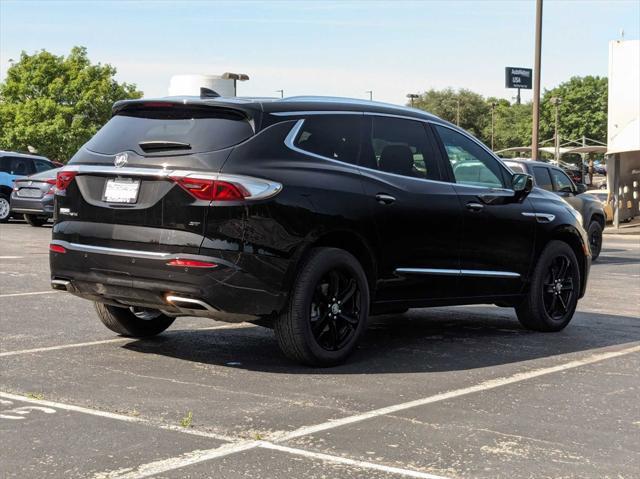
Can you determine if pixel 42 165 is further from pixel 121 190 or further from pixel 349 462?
pixel 349 462

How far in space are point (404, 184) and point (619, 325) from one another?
3258 mm

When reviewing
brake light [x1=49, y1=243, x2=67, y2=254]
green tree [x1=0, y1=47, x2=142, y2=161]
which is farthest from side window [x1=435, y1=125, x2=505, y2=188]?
green tree [x1=0, y1=47, x2=142, y2=161]

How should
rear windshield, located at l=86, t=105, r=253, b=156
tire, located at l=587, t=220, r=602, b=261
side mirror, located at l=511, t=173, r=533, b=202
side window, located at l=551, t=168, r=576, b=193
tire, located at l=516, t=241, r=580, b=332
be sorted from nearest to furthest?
rear windshield, located at l=86, t=105, r=253, b=156 < side mirror, located at l=511, t=173, r=533, b=202 < tire, located at l=516, t=241, r=580, b=332 < side window, located at l=551, t=168, r=576, b=193 < tire, located at l=587, t=220, r=602, b=261

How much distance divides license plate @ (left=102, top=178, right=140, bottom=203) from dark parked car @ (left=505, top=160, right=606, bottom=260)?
38.5 ft

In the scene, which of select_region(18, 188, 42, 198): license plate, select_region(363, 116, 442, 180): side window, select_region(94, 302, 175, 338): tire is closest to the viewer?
select_region(363, 116, 442, 180): side window

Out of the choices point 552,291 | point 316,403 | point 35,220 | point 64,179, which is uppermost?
point 64,179

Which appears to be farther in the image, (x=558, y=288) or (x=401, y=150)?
(x=558, y=288)

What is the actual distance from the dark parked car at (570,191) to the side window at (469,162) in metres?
9.10

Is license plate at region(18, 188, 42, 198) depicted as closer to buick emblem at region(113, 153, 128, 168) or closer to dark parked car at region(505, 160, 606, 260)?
dark parked car at region(505, 160, 606, 260)

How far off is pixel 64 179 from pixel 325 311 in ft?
6.64

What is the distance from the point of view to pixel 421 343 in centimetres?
846

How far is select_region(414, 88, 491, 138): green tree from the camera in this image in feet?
414

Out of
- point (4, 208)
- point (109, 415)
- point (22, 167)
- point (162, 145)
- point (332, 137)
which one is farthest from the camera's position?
point (22, 167)

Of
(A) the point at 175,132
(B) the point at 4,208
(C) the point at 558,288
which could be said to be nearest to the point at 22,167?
(B) the point at 4,208
